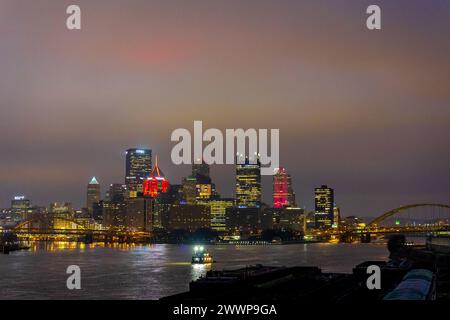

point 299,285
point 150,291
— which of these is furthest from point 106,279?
point 299,285

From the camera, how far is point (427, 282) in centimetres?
4178

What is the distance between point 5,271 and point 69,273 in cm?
1293
